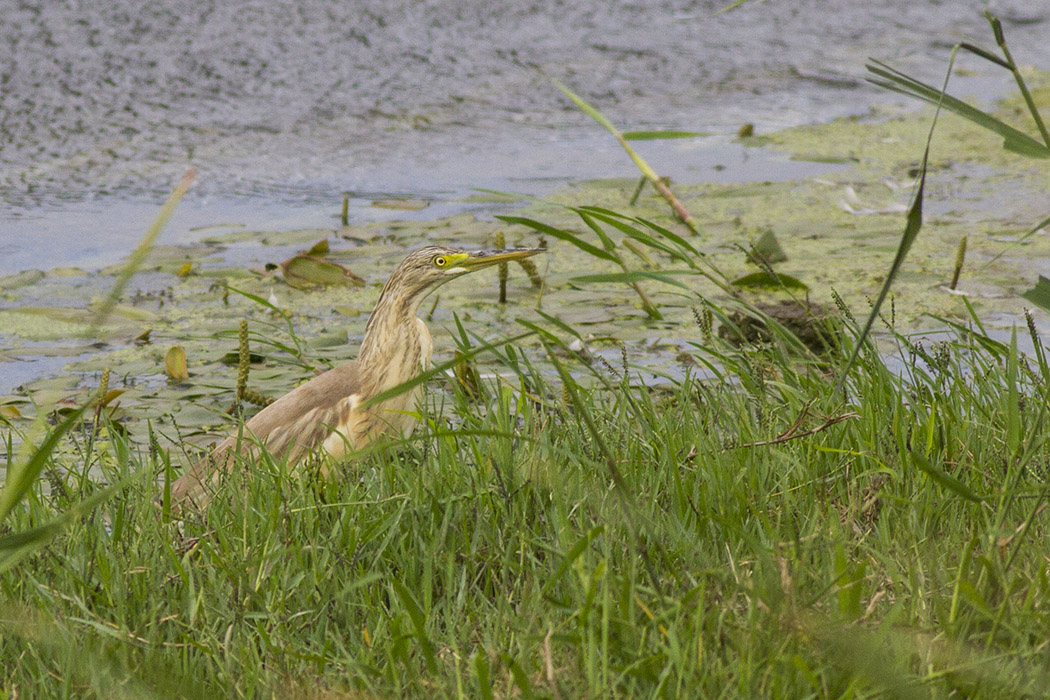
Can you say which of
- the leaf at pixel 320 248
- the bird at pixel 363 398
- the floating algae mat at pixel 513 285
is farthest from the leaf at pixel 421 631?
the leaf at pixel 320 248

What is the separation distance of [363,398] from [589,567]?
141 cm

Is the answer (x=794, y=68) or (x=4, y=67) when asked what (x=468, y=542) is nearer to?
(x=4, y=67)

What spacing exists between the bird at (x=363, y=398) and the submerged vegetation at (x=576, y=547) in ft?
0.46

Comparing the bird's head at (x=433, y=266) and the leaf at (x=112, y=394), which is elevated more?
the bird's head at (x=433, y=266)

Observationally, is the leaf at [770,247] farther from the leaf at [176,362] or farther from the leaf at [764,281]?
the leaf at [176,362]

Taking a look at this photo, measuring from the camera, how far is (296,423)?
11.2 feet

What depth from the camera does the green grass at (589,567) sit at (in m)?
2.00

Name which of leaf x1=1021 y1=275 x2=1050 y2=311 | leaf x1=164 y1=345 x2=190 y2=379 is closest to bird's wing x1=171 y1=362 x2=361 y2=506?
leaf x1=164 y1=345 x2=190 y2=379

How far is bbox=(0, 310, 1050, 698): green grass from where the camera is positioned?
200 centimetres

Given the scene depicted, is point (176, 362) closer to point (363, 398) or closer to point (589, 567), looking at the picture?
point (363, 398)

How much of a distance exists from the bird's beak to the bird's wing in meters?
0.51

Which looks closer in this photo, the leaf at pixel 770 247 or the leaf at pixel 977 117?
the leaf at pixel 977 117

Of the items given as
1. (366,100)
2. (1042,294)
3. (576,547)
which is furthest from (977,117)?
(366,100)

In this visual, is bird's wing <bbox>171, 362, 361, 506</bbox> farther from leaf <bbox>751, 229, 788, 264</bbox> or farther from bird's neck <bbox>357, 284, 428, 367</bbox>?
leaf <bbox>751, 229, 788, 264</bbox>
